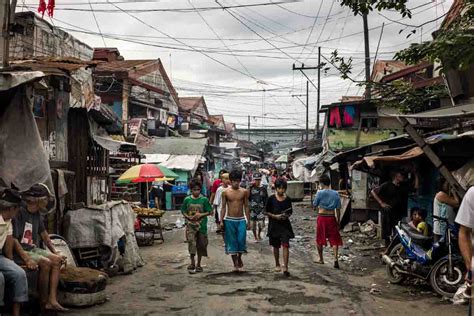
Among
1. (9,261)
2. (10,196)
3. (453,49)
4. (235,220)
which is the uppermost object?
(453,49)

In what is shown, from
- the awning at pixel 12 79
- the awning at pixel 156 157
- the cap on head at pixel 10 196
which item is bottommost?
the cap on head at pixel 10 196

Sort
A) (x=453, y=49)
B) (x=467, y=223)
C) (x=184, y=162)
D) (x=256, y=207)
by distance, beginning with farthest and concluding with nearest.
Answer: (x=184, y=162) → (x=256, y=207) → (x=453, y=49) → (x=467, y=223)

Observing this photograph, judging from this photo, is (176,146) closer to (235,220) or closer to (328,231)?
(328,231)

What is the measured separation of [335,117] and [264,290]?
16712 millimetres

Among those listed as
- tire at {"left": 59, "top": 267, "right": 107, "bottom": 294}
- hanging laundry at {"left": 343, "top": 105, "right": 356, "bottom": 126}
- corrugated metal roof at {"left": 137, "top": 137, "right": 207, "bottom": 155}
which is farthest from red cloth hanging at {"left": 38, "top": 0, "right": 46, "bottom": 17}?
corrugated metal roof at {"left": 137, "top": 137, "right": 207, "bottom": 155}

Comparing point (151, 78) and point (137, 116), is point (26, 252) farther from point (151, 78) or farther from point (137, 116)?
point (151, 78)

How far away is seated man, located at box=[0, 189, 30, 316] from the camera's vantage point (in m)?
5.89

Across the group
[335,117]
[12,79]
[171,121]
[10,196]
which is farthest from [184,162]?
[12,79]

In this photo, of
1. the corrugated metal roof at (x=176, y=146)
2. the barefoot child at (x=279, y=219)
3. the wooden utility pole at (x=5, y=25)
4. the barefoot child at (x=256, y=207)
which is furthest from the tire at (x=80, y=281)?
the corrugated metal roof at (x=176, y=146)

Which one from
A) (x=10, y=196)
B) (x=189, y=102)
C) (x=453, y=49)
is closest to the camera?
(x=10, y=196)

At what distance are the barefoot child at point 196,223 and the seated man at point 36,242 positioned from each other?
12.0ft

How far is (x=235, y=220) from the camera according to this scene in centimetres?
1016

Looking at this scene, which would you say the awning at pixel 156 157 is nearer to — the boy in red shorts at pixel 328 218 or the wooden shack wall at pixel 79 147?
the wooden shack wall at pixel 79 147

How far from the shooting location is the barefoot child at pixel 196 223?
34.3 ft
